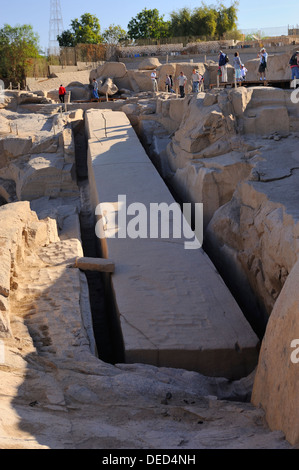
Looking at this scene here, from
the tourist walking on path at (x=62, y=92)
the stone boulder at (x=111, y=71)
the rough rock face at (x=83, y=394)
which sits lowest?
the rough rock face at (x=83, y=394)

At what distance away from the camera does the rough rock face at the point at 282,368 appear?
368 cm

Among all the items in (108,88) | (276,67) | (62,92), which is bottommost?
(62,92)

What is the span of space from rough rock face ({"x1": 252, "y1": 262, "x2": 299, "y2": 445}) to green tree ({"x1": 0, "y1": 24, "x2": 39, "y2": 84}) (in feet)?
74.0

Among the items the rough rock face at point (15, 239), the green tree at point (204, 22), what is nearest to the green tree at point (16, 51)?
the green tree at point (204, 22)

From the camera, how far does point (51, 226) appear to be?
8820 millimetres

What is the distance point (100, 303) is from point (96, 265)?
92 cm

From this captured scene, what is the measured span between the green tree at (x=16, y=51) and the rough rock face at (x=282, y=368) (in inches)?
888

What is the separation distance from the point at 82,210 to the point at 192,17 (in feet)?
90.3

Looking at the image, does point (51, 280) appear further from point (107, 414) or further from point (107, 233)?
point (107, 414)

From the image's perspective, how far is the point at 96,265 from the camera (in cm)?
735

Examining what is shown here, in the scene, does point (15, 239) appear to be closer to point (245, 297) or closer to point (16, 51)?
point (245, 297)

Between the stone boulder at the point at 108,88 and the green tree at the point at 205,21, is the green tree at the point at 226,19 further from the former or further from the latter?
the stone boulder at the point at 108,88

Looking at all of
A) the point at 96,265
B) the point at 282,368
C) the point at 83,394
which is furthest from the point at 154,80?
the point at 282,368

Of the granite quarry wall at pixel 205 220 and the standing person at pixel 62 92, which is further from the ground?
the standing person at pixel 62 92
